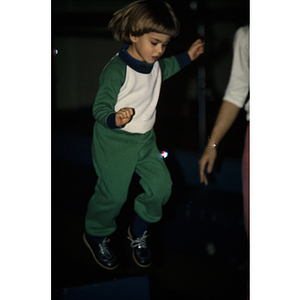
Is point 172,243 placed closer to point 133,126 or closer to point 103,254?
point 103,254

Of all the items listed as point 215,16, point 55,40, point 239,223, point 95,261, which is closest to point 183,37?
point 215,16

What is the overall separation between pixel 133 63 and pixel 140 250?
2.15 feet

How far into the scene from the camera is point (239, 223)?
102cm

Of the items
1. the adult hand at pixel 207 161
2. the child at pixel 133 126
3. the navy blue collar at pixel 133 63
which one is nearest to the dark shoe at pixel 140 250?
the child at pixel 133 126

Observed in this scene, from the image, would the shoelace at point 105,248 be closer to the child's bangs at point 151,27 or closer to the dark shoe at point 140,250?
the dark shoe at point 140,250

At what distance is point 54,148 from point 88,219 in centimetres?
28

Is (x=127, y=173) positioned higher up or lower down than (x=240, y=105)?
lower down

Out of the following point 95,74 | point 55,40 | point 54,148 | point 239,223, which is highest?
point 55,40

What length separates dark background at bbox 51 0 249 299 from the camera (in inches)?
38.4

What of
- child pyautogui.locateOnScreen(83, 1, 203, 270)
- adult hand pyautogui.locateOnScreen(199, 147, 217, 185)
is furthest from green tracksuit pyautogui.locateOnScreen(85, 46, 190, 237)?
adult hand pyautogui.locateOnScreen(199, 147, 217, 185)

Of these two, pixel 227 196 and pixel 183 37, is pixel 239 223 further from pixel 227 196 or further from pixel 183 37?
pixel 183 37

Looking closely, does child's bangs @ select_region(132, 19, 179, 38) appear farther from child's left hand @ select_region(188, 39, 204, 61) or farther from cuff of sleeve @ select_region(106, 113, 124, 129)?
cuff of sleeve @ select_region(106, 113, 124, 129)

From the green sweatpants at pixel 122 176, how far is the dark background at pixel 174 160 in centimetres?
3

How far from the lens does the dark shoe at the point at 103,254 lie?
984 millimetres
